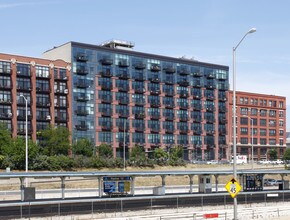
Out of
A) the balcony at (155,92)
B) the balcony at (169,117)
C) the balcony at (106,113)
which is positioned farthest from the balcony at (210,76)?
the balcony at (106,113)

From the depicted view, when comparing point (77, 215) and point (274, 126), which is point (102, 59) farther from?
point (77, 215)

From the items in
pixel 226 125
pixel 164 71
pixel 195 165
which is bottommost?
pixel 195 165

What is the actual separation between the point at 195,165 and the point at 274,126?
62405mm

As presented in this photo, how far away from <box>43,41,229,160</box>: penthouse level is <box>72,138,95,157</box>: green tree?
21.8ft

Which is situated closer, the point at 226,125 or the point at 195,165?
the point at 195,165

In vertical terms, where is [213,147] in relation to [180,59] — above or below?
below

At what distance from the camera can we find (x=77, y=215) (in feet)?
138

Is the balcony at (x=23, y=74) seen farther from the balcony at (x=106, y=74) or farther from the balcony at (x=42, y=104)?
the balcony at (x=106, y=74)

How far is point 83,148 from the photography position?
388ft

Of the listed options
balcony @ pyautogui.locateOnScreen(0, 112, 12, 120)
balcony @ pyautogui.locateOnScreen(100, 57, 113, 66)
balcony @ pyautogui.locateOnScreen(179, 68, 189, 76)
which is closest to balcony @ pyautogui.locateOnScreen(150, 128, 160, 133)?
balcony @ pyautogui.locateOnScreen(179, 68, 189, 76)

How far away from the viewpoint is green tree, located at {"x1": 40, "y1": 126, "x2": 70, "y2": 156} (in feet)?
372

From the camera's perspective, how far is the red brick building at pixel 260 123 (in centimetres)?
16688

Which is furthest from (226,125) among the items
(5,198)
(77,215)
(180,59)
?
(77,215)

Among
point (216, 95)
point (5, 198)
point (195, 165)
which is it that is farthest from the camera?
point (216, 95)
